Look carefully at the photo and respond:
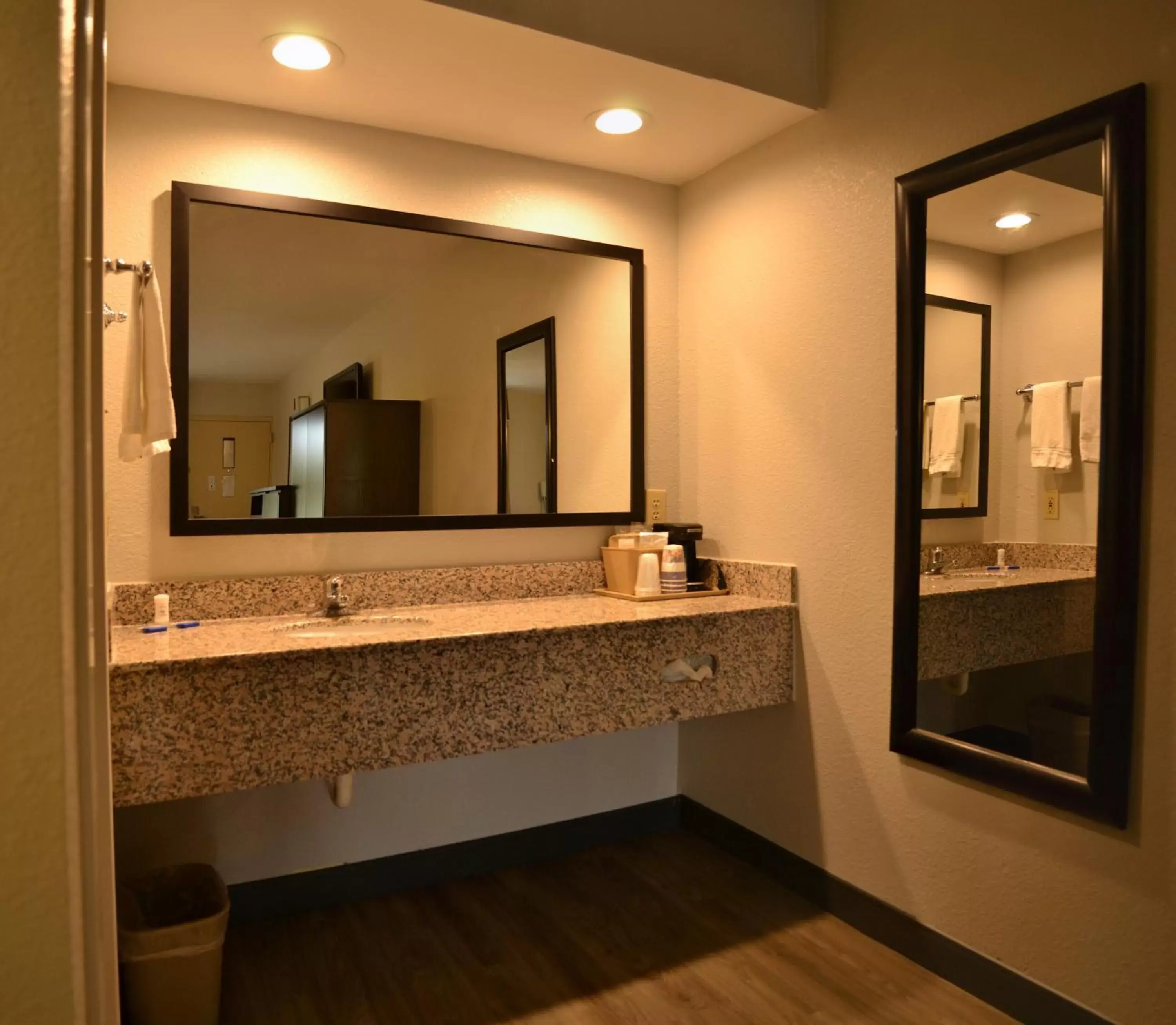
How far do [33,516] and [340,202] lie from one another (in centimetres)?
180

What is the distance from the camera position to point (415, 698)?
1.73 m

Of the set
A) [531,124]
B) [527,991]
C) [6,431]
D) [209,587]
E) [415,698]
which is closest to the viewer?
[6,431]

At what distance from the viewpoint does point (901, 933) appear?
6.43ft

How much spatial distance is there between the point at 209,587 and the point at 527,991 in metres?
1.19

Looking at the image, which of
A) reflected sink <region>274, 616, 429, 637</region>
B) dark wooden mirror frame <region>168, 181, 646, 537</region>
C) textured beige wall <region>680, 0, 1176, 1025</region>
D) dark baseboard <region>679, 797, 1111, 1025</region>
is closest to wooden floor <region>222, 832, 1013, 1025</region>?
dark baseboard <region>679, 797, 1111, 1025</region>

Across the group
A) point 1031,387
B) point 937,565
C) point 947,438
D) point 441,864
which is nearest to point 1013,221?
point 1031,387

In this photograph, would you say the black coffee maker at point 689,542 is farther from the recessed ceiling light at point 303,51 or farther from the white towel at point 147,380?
the recessed ceiling light at point 303,51

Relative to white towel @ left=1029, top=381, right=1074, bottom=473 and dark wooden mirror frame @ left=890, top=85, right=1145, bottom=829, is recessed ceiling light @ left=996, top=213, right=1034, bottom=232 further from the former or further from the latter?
white towel @ left=1029, top=381, right=1074, bottom=473

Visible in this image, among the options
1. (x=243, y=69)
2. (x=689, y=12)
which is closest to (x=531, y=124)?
(x=689, y=12)

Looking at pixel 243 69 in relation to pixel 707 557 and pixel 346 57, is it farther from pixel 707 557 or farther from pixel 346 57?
pixel 707 557

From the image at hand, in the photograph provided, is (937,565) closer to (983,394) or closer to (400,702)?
(983,394)

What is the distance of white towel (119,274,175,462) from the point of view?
1664mm

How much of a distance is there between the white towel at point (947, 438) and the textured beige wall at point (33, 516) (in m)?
1.72

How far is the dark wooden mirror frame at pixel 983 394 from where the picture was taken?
70.4 inches
